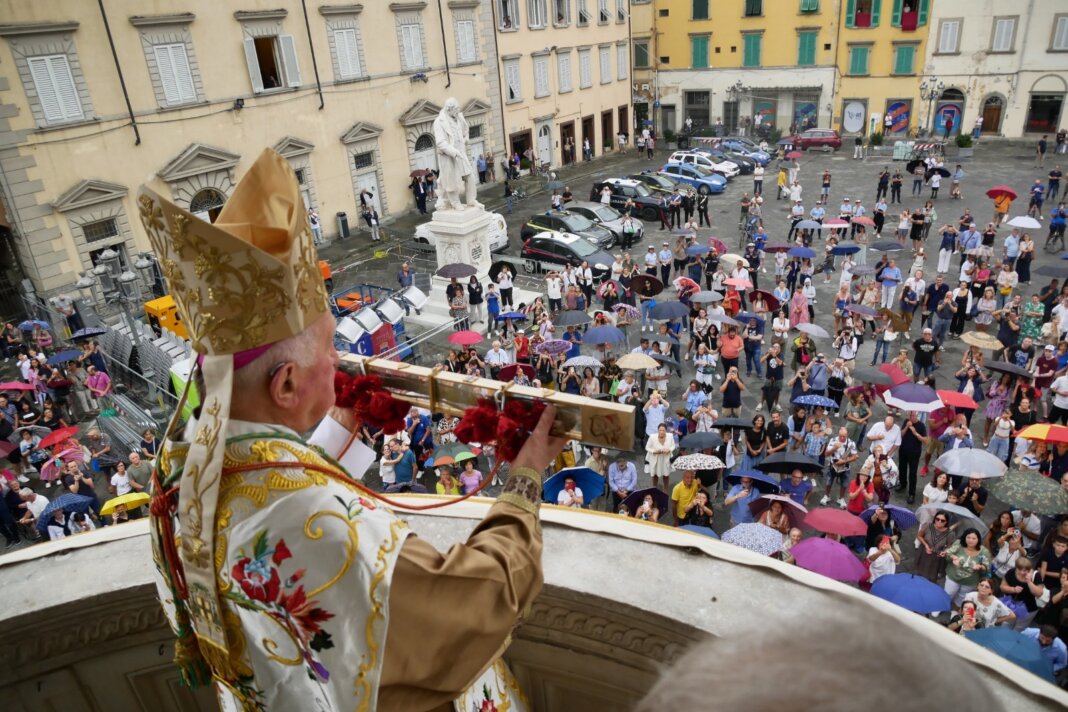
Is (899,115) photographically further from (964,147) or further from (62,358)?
(62,358)

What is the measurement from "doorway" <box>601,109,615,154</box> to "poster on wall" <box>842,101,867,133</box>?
1209 centimetres

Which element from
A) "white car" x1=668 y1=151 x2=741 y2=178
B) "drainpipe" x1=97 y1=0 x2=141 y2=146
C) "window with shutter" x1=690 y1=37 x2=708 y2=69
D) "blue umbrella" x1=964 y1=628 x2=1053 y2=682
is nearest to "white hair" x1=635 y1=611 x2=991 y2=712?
"blue umbrella" x1=964 y1=628 x2=1053 y2=682

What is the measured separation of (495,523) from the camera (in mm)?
2523

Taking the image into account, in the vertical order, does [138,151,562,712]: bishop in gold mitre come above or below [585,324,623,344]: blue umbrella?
above

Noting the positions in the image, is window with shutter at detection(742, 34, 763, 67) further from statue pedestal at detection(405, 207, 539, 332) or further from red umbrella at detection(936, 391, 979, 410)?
red umbrella at detection(936, 391, 979, 410)

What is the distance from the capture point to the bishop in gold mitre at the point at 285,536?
216 centimetres

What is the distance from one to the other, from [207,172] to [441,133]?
30.3ft

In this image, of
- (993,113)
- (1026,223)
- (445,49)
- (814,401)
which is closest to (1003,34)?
(993,113)

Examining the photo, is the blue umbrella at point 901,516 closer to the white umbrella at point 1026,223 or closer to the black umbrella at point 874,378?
the black umbrella at point 874,378

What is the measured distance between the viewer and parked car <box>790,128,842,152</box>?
38.4 meters

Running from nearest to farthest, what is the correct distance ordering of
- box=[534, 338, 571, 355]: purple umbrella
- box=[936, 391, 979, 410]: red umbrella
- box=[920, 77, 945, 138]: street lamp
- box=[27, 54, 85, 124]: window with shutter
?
1. box=[936, 391, 979, 410]: red umbrella
2. box=[534, 338, 571, 355]: purple umbrella
3. box=[27, 54, 85, 124]: window with shutter
4. box=[920, 77, 945, 138]: street lamp

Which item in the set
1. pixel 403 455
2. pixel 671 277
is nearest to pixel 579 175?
pixel 671 277

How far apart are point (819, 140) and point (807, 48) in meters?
5.58

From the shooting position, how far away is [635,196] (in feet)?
93.7
